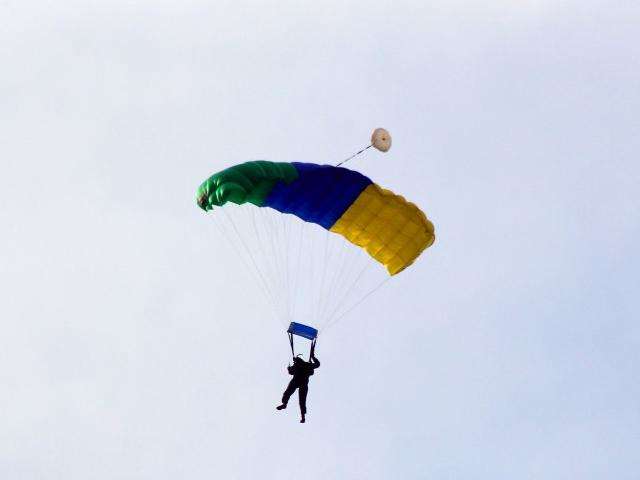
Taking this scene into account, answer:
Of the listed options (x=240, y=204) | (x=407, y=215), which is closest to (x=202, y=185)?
(x=240, y=204)

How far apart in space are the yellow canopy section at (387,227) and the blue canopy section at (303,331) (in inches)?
92.8

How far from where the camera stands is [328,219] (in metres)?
24.8

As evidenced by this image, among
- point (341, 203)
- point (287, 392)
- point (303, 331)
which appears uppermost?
point (341, 203)

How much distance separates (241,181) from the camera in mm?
22984

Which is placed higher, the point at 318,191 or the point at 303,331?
the point at 318,191

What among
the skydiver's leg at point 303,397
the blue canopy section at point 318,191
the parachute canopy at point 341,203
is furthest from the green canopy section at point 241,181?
the skydiver's leg at point 303,397

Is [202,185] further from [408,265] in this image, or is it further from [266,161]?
[408,265]

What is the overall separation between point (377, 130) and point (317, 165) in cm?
143

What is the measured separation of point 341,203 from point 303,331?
9.11 ft

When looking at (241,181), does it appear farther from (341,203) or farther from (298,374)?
(298,374)

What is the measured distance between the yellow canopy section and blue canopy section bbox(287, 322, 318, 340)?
2.36m

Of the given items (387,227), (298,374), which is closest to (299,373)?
(298,374)

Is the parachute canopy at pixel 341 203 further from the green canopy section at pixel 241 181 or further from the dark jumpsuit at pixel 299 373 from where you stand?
the dark jumpsuit at pixel 299 373

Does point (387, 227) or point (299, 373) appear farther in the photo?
point (387, 227)
